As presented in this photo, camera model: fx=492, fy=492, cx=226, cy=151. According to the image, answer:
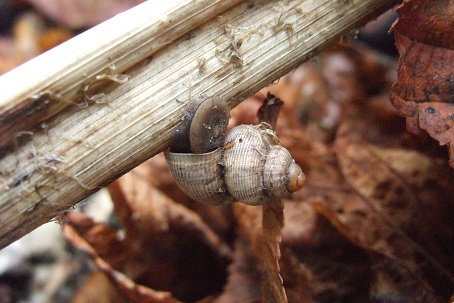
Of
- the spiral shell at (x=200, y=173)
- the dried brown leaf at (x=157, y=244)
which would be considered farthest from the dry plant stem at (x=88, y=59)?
the dried brown leaf at (x=157, y=244)

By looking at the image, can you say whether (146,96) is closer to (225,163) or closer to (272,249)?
(225,163)

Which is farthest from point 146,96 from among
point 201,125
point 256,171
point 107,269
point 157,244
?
point 157,244

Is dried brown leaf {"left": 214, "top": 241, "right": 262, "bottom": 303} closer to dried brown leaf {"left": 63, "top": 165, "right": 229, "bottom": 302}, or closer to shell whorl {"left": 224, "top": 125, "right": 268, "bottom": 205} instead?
dried brown leaf {"left": 63, "top": 165, "right": 229, "bottom": 302}

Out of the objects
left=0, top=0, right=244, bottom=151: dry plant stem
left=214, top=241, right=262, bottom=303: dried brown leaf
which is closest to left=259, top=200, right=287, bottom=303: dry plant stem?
left=214, top=241, right=262, bottom=303: dried brown leaf

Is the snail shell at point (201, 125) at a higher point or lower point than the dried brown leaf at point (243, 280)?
higher

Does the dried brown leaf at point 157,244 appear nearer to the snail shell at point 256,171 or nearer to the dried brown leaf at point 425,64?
the snail shell at point 256,171

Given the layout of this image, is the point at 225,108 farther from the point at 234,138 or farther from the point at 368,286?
the point at 368,286

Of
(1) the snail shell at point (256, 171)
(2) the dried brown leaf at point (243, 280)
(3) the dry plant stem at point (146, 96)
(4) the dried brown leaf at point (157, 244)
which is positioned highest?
(3) the dry plant stem at point (146, 96)

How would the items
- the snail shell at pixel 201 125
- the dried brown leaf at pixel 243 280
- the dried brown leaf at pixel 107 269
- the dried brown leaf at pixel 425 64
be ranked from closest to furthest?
1. the snail shell at pixel 201 125
2. the dried brown leaf at pixel 425 64
3. the dried brown leaf at pixel 107 269
4. the dried brown leaf at pixel 243 280
